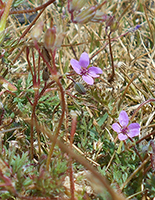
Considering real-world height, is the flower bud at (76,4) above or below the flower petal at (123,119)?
above

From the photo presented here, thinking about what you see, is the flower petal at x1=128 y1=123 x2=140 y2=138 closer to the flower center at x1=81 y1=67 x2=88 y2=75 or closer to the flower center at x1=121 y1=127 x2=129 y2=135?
the flower center at x1=121 y1=127 x2=129 y2=135

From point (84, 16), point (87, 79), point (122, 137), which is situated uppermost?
point (84, 16)

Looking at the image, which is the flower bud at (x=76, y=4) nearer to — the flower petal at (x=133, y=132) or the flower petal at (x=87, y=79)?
the flower petal at (x=87, y=79)

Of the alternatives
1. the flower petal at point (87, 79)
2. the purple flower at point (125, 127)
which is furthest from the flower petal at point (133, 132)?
the flower petal at point (87, 79)

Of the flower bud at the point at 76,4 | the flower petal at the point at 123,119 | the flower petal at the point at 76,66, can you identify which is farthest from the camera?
the flower petal at the point at 123,119

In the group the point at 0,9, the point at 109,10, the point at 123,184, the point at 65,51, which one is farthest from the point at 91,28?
the point at 123,184

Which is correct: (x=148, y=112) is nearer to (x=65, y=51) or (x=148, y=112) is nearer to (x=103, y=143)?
(x=103, y=143)

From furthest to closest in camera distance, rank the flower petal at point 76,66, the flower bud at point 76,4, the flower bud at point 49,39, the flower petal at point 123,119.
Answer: the flower petal at point 123,119 → the flower petal at point 76,66 → the flower bud at point 76,4 → the flower bud at point 49,39

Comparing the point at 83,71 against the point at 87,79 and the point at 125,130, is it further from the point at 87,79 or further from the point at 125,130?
the point at 125,130

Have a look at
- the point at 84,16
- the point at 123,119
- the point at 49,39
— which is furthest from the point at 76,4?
the point at 123,119
